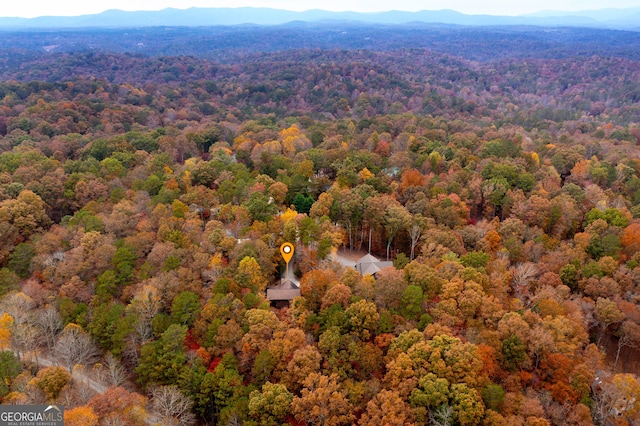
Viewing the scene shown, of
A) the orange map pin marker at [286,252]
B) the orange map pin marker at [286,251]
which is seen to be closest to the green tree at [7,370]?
the orange map pin marker at [286,252]

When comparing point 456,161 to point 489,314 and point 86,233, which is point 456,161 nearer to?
point 489,314

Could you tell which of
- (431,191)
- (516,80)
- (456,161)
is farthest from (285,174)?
(516,80)

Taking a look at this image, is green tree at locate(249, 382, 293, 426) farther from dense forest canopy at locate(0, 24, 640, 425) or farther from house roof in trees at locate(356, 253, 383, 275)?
house roof in trees at locate(356, 253, 383, 275)

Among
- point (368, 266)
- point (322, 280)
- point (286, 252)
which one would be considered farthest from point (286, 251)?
point (368, 266)

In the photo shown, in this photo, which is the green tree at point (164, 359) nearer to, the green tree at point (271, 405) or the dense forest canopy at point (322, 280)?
the dense forest canopy at point (322, 280)

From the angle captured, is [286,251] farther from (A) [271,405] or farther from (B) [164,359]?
(A) [271,405]

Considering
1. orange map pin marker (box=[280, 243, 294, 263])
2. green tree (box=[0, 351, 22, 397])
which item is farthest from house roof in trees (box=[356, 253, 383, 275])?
green tree (box=[0, 351, 22, 397])
